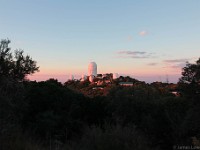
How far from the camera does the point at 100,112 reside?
2778 centimetres

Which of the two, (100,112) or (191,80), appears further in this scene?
(100,112)

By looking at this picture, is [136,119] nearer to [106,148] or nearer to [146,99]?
[146,99]

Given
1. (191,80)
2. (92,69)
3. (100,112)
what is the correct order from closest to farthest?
(191,80) → (100,112) → (92,69)

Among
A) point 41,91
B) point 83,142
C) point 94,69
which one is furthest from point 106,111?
point 94,69

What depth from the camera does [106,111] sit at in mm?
27469

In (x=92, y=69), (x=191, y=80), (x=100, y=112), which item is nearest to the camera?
(x=191, y=80)

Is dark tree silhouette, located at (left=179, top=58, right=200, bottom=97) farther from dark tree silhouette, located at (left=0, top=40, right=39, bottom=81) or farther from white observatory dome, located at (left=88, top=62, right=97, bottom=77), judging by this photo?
white observatory dome, located at (left=88, top=62, right=97, bottom=77)

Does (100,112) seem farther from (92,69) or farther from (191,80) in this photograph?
(92,69)

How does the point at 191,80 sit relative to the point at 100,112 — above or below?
above

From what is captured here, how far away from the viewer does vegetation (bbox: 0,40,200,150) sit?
7.82 meters

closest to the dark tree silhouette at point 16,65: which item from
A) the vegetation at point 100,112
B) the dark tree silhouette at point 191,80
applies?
the vegetation at point 100,112

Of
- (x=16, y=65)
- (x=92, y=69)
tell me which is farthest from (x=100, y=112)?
(x=92, y=69)

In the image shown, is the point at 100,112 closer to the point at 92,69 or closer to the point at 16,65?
the point at 16,65

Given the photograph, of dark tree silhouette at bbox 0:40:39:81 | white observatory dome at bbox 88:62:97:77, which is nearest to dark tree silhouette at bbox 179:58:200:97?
dark tree silhouette at bbox 0:40:39:81
